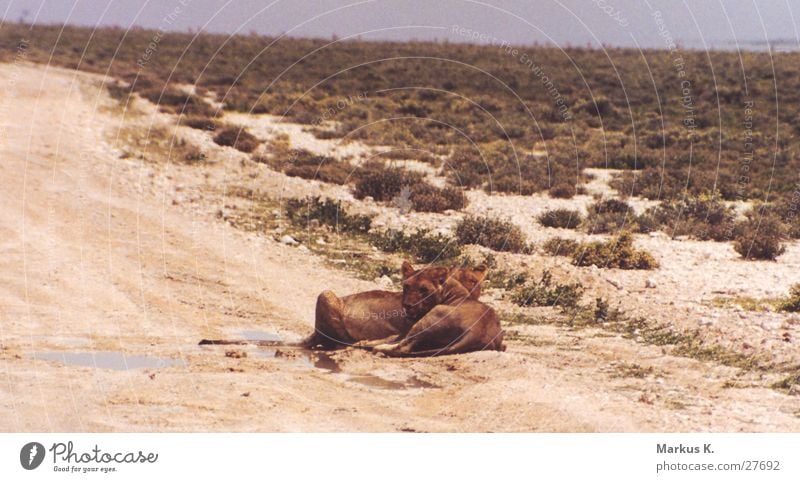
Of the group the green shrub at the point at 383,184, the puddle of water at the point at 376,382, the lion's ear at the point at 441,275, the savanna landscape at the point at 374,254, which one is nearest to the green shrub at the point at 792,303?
the savanna landscape at the point at 374,254

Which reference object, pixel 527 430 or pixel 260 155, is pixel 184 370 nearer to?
pixel 527 430

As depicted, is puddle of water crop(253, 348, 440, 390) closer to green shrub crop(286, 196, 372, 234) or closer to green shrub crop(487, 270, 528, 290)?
green shrub crop(487, 270, 528, 290)

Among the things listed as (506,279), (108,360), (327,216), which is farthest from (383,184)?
(108,360)

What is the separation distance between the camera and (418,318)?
11078 mm

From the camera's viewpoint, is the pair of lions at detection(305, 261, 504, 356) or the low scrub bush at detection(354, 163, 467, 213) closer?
the pair of lions at detection(305, 261, 504, 356)

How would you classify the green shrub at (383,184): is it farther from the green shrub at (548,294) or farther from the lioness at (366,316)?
the lioness at (366,316)

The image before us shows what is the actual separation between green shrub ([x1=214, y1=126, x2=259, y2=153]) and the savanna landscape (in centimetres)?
44

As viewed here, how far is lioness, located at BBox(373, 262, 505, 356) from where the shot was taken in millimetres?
10781

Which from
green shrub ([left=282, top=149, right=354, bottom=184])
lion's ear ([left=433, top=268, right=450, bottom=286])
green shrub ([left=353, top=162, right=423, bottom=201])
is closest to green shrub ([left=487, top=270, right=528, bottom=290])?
lion's ear ([left=433, top=268, right=450, bottom=286])

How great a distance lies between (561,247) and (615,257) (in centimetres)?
132

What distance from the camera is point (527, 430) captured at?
917 centimetres

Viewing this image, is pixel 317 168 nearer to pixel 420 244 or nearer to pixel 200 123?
pixel 200 123
